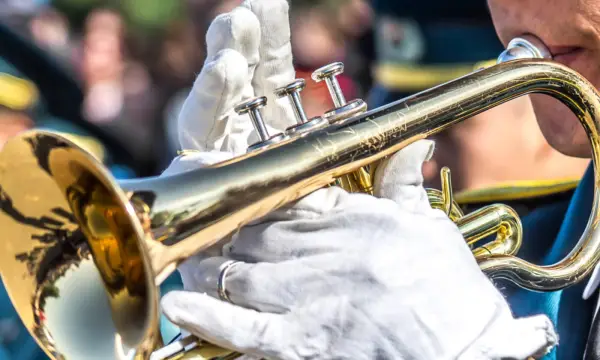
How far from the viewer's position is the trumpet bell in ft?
3.25

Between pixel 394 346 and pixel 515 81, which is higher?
pixel 515 81

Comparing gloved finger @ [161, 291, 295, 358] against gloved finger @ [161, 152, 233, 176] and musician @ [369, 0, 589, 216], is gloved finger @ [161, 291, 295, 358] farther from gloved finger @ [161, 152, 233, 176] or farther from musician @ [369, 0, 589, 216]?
musician @ [369, 0, 589, 216]

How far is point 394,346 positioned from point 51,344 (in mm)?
402

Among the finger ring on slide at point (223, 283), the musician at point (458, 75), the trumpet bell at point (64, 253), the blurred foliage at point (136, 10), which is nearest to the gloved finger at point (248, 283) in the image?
the finger ring on slide at point (223, 283)

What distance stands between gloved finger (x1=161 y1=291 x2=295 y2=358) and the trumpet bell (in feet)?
0.17

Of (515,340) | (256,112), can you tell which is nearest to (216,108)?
(256,112)

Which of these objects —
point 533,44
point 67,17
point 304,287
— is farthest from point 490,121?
point 67,17

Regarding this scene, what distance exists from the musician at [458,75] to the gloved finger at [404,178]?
4.10ft

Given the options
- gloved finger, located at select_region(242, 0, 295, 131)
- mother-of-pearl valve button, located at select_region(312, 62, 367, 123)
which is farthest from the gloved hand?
gloved finger, located at select_region(242, 0, 295, 131)

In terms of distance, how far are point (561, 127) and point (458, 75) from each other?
3.42 ft

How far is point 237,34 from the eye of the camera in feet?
3.94

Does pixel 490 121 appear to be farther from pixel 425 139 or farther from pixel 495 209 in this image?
pixel 425 139

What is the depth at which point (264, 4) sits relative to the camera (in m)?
1.26

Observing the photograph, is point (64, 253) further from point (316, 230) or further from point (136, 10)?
point (136, 10)
